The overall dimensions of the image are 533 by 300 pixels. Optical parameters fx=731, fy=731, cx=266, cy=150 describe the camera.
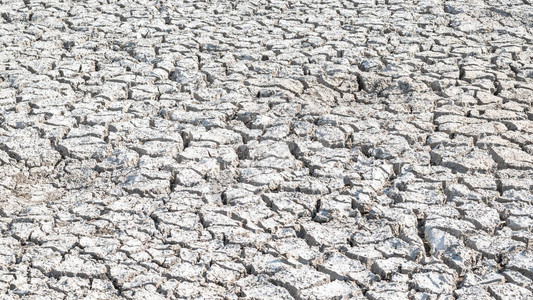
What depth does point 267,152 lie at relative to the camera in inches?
153

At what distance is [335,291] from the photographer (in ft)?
9.59

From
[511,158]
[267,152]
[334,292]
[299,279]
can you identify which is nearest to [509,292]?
[334,292]

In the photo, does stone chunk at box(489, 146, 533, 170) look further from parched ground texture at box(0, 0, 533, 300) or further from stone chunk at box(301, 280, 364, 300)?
stone chunk at box(301, 280, 364, 300)

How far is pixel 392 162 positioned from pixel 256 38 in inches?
74.9

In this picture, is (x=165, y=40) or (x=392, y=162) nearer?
(x=392, y=162)

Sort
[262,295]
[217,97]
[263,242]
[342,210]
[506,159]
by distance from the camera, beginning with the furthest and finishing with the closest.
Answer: [217,97] → [506,159] → [342,210] → [263,242] → [262,295]

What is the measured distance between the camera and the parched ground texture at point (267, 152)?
119 inches

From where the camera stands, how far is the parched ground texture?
3.02m

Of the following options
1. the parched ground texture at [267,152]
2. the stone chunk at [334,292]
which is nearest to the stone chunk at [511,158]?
the parched ground texture at [267,152]

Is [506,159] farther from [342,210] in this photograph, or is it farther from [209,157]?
[209,157]

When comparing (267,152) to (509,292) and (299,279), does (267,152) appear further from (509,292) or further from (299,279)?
(509,292)

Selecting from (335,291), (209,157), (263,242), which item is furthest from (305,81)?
(335,291)

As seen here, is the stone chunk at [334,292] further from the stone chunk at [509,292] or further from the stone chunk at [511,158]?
the stone chunk at [511,158]

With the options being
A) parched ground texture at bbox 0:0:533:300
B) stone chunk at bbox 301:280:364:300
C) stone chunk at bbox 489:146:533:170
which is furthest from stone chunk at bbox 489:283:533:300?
stone chunk at bbox 489:146:533:170
